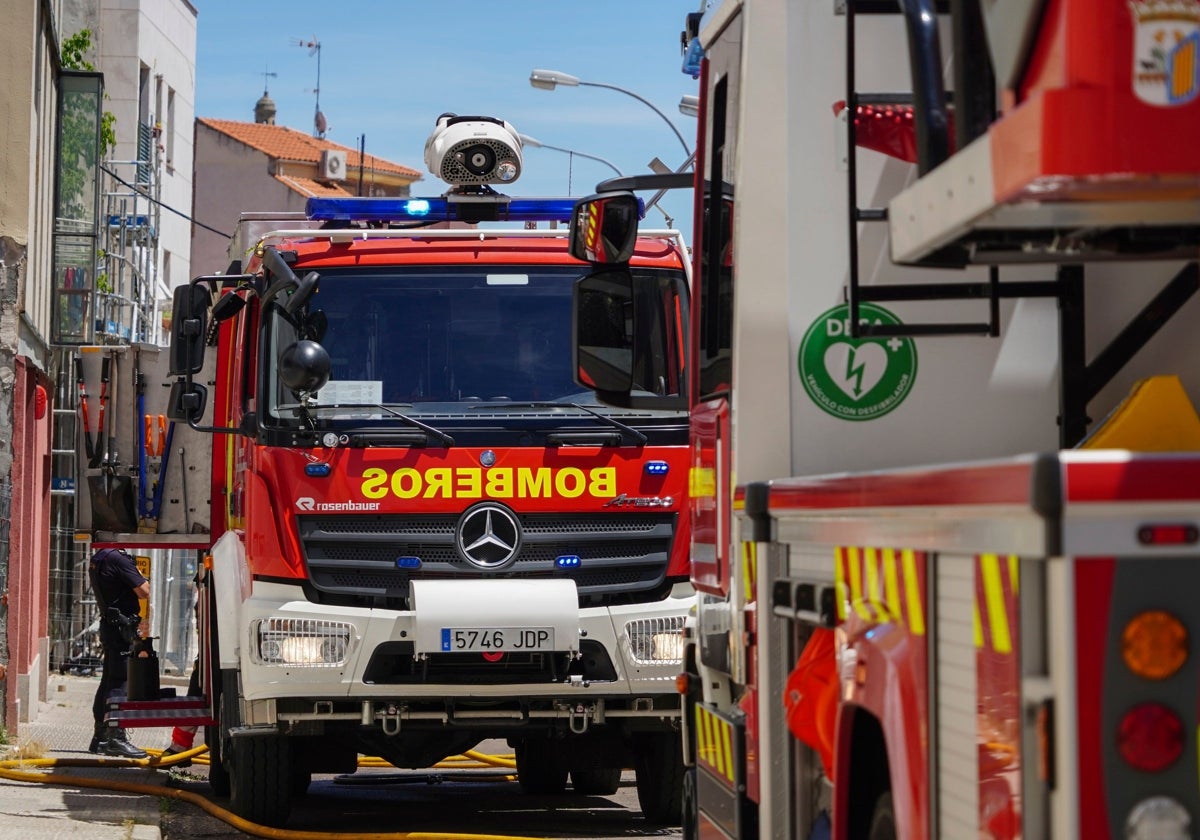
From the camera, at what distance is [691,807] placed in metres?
6.84

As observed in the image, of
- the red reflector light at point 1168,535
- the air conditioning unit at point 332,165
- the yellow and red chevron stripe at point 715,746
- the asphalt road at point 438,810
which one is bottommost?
the asphalt road at point 438,810

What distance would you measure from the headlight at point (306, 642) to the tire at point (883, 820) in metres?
5.20

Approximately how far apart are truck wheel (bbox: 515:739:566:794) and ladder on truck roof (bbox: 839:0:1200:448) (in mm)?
6288

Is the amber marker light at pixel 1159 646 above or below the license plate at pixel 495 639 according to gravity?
above

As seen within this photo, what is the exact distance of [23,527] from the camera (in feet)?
52.1

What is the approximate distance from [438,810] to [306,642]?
2.63 m

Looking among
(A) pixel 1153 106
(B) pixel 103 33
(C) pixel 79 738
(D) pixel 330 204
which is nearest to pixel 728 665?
(A) pixel 1153 106

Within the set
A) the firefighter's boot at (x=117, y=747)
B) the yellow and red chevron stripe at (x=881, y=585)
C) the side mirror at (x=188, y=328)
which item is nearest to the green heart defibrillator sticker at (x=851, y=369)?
the yellow and red chevron stripe at (x=881, y=585)

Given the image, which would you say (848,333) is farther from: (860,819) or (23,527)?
(23,527)

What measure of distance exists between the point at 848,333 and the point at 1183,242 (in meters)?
1.55

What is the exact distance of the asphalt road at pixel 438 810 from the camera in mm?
10438

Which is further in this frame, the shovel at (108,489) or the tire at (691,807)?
the shovel at (108,489)

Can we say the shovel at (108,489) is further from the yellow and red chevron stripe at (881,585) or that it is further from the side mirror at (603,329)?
the yellow and red chevron stripe at (881,585)

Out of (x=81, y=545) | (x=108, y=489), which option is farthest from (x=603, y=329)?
(x=81, y=545)
